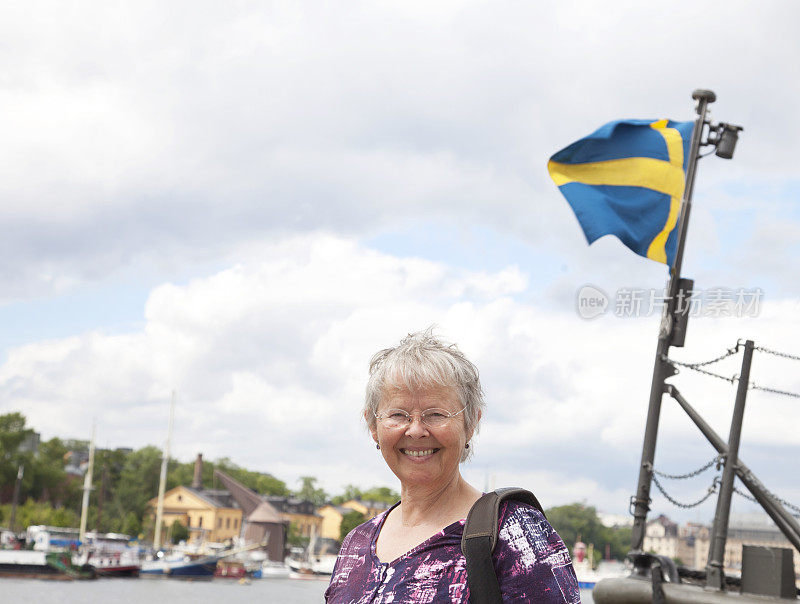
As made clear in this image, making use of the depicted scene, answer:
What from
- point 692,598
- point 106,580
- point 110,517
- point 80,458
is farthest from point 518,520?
point 80,458

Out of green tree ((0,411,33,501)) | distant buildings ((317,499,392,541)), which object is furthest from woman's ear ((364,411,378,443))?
distant buildings ((317,499,392,541))

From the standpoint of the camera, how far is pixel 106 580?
70375mm

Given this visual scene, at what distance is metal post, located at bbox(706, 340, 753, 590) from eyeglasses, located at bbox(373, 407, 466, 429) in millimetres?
6174

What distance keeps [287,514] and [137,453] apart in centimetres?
1787

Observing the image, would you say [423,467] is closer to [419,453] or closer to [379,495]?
[419,453]

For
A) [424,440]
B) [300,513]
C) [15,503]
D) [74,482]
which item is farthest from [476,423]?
[300,513]

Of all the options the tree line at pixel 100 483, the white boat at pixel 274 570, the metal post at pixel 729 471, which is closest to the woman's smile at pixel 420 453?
the metal post at pixel 729 471

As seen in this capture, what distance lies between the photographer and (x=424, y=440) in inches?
108

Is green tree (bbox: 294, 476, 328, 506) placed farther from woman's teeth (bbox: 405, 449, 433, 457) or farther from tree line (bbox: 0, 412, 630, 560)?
woman's teeth (bbox: 405, 449, 433, 457)

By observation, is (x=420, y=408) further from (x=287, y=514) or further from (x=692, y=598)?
(x=287, y=514)

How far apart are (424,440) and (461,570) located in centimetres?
36

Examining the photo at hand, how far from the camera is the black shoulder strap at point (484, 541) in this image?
2.43 meters

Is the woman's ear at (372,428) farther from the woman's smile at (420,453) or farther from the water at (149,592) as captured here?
the water at (149,592)

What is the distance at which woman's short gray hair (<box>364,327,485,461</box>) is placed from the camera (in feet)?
8.94
